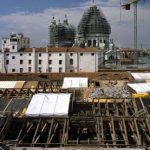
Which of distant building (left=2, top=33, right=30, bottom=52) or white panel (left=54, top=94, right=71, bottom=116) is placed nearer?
white panel (left=54, top=94, right=71, bottom=116)

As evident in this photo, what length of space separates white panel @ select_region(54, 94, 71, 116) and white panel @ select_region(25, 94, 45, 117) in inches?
31.8

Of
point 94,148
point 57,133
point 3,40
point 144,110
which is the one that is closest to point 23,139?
point 57,133

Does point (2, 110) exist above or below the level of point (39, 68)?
above

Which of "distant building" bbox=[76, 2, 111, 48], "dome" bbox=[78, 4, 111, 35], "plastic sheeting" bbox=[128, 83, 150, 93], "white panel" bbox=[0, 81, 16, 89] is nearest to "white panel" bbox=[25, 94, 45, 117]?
"plastic sheeting" bbox=[128, 83, 150, 93]

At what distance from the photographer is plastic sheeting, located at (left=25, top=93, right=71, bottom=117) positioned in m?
17.7

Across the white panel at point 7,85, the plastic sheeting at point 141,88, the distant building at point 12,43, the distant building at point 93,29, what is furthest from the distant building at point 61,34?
the plastic sheeting at point 141,88

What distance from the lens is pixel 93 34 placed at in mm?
80188

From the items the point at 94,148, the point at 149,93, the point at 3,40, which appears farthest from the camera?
the point at 3,40

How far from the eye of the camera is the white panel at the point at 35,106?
700 inches

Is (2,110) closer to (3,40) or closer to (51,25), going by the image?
(3,40)

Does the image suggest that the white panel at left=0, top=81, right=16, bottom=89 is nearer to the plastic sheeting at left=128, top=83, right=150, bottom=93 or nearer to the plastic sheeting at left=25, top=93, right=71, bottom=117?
the plastic sheeting at left=25, top=93, right=71, bottom=117

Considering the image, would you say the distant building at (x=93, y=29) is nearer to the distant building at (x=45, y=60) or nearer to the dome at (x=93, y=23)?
the dome at (x=93, y=23)

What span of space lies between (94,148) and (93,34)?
6723 cm

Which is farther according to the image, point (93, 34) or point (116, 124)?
point (93, 34)
